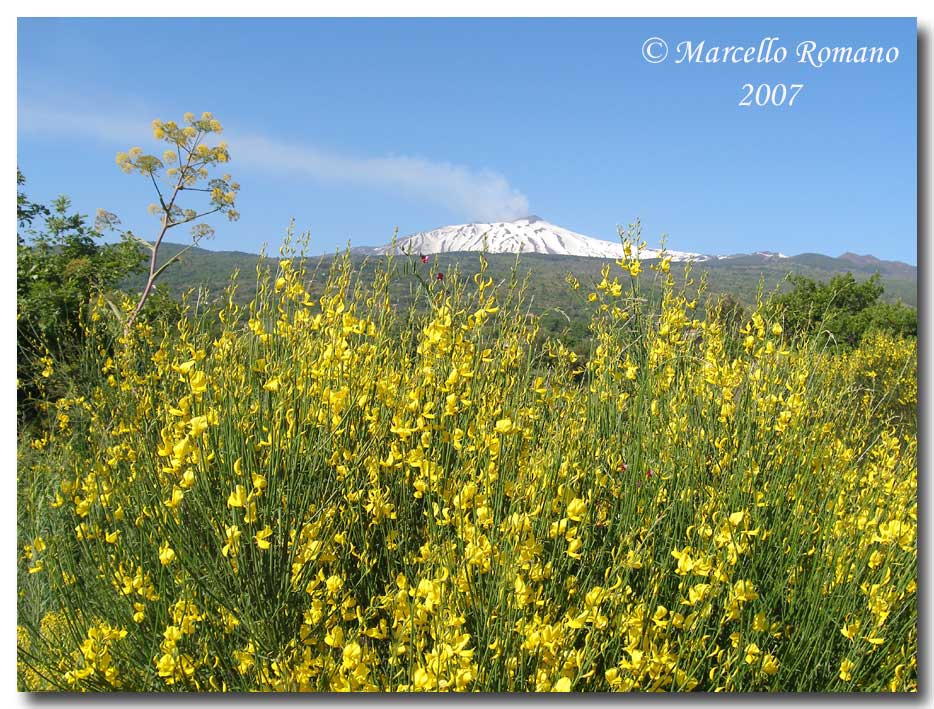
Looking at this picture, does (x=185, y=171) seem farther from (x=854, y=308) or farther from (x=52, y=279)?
(x=854, y=308)

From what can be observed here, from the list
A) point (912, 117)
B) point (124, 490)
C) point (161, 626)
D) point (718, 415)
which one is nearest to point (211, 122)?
point (124, 490)

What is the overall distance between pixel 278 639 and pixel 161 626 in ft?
1.26

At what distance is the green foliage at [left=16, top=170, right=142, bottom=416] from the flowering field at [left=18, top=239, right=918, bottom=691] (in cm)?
129

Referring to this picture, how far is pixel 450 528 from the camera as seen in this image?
6.44 feet

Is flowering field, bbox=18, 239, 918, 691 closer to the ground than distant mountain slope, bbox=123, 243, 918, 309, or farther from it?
closer to the ground

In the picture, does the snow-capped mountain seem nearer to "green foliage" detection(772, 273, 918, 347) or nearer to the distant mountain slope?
the distant mountain slope

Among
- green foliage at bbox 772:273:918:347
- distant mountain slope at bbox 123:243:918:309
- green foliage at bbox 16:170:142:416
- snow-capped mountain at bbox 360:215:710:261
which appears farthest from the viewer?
green foliage at bbox 772:273:918:347

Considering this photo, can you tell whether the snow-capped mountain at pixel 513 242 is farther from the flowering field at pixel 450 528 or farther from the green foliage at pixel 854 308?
the green foliage at pixel 854 308

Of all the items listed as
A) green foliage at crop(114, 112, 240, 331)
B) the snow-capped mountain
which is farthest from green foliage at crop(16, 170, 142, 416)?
the snow-capped mountain

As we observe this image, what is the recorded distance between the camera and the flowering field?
165 cm

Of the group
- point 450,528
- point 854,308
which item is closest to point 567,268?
point 450,528

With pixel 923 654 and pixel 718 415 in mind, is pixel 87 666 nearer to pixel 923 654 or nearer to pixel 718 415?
pixel 718 415

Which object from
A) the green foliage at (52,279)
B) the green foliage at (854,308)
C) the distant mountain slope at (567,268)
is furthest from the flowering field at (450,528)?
the green foliage at (854,308)

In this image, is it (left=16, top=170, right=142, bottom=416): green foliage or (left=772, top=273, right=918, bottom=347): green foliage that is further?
(left=772, top=273, right=918, bottom=347): green foliage
